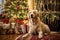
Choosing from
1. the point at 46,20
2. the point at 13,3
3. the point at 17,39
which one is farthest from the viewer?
the point at 13,3

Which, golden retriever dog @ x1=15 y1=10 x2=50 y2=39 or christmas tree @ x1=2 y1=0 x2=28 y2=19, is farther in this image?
christmas tree @ x1=2 y1=0 x2=28 y2=19

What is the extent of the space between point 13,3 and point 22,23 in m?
0.69

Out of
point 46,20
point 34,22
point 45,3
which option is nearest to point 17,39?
point 34,22

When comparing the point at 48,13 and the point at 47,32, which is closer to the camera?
the point at 47,32

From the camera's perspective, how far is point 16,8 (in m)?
4.63

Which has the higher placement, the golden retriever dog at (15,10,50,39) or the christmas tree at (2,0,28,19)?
the christmas tree at (2,0,28,19)

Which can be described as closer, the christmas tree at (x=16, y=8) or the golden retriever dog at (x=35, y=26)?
the golden retriever dog at (x=35, y=26)

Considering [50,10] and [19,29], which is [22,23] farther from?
[50,10]

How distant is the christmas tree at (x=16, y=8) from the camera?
4621 millimetres

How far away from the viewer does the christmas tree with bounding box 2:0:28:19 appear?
4.62 m

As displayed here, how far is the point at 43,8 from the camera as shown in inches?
170

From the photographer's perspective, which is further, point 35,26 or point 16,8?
point 16,8

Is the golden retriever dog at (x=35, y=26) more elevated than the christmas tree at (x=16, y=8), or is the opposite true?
the christmas tree at (x=16, y=8)

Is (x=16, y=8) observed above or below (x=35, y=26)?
above
